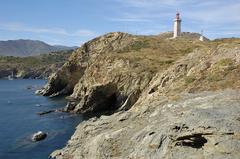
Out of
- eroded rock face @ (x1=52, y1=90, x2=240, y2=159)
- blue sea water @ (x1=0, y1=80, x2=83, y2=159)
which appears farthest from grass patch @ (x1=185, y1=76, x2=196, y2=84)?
blue sea water @ (x1=0, y1=80, x2=83, y2=159)

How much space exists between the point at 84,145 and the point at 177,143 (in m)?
13.7

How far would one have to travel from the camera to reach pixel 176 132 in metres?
29.1

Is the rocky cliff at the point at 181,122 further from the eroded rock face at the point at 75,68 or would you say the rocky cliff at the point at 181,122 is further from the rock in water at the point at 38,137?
the eroded rock face at the point at 75,68

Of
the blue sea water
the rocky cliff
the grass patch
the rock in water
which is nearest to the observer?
the rocky cliff

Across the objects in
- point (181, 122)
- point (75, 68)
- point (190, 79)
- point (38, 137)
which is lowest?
point (38, 137)

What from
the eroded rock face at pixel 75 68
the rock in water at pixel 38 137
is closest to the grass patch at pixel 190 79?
the rock in water at pixel 38 137

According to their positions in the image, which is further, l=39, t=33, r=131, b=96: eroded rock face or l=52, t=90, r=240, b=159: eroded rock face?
l=39, t=33, r=131, b=96: eroded rock face

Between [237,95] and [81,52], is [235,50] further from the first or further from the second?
[81,52]

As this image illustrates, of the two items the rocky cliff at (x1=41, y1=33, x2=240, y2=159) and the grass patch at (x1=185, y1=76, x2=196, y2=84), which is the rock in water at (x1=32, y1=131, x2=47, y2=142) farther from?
the grass patch at (x1=185, y1=76, x2=196, y2=84)

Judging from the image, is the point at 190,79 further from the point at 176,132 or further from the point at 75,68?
the point at 75,68

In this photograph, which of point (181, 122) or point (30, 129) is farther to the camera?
point (30, 129)

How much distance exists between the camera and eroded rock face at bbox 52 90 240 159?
2716cm

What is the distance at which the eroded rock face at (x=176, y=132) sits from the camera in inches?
1069

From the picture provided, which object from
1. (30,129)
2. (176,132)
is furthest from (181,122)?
(30,129)
